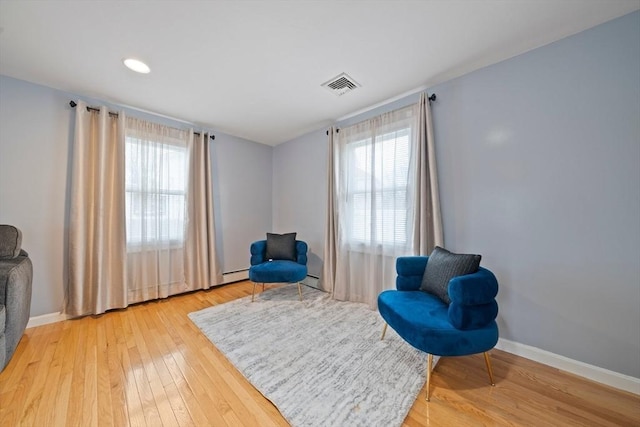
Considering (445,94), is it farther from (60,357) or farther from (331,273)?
(60,357)

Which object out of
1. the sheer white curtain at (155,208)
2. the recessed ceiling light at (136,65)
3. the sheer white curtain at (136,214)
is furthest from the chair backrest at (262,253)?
the recessed ceiling light at (136,65)

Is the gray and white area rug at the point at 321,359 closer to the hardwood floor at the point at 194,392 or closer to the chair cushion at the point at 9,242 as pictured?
the hardwood floor at the point at 194,392

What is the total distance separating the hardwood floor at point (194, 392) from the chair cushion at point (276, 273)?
0.86 metres

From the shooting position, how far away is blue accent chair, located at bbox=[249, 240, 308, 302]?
8.62 feet

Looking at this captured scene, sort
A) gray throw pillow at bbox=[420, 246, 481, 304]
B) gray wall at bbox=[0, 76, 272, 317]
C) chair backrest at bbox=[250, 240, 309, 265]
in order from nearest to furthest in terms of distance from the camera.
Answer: gray throw pillow at bbox=[420, 246, 481, 304], gray wall at bbox=[0, 76, 272, 317], chair backrest at bbox=[250, 240, 309, 265]

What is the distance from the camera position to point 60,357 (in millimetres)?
1661

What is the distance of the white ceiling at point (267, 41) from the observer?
1375mm

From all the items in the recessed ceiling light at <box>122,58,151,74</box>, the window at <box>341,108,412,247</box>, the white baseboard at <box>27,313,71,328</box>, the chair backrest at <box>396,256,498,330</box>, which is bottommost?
the white baseboard at <box>27,313,71,328</box>

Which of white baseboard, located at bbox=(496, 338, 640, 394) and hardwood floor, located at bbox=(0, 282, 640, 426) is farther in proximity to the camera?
white baseboard, located at bbox=(496, 338, 640, 394)

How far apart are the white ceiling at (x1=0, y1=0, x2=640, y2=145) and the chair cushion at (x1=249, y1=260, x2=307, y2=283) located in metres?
2.00

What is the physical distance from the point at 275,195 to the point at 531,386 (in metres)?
3.77

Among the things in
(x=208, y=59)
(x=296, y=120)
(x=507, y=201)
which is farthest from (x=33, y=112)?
(x=507, y=201)

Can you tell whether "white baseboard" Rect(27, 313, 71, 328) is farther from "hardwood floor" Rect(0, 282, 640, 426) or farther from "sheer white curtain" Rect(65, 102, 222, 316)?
"hardwood floor" Rect(0, 282, 640, 426)

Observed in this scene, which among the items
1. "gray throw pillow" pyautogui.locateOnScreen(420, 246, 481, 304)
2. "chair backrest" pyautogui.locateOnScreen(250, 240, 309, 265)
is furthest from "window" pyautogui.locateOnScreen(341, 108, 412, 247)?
"chair backrest" pyautogui.locateOnScreen(250, 240, 309, 265)
